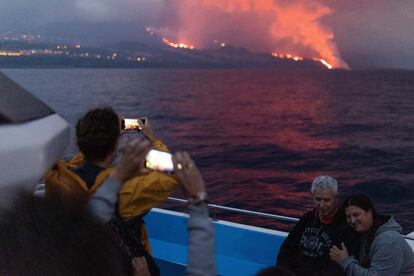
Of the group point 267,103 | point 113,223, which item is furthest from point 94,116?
point 267,103

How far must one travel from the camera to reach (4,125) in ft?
3.24

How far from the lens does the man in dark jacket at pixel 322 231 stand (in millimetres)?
3199

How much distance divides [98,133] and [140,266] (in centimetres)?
49

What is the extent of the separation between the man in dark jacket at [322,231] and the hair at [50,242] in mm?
2433

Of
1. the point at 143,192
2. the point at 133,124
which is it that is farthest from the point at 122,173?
the point at 133,124

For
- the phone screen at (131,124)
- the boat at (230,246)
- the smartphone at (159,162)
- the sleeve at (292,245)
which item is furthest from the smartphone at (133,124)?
the boat at (230,246)

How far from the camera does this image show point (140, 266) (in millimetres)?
1754

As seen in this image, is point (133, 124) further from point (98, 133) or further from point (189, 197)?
point (189, 197)

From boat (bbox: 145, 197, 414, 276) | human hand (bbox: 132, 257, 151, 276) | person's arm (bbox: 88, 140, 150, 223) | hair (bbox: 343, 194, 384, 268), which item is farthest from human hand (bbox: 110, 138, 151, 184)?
A: boat (bbox: 145, 197, 414, 276)

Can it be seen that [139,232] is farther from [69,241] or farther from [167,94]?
[167,94]

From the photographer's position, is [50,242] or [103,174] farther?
[103,174]

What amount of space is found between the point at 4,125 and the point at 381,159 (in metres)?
33.0

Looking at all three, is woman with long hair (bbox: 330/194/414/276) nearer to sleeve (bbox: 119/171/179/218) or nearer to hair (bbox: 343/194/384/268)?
hair (bbox: 343/194/384/268)

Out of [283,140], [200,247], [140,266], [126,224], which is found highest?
[200,247]
